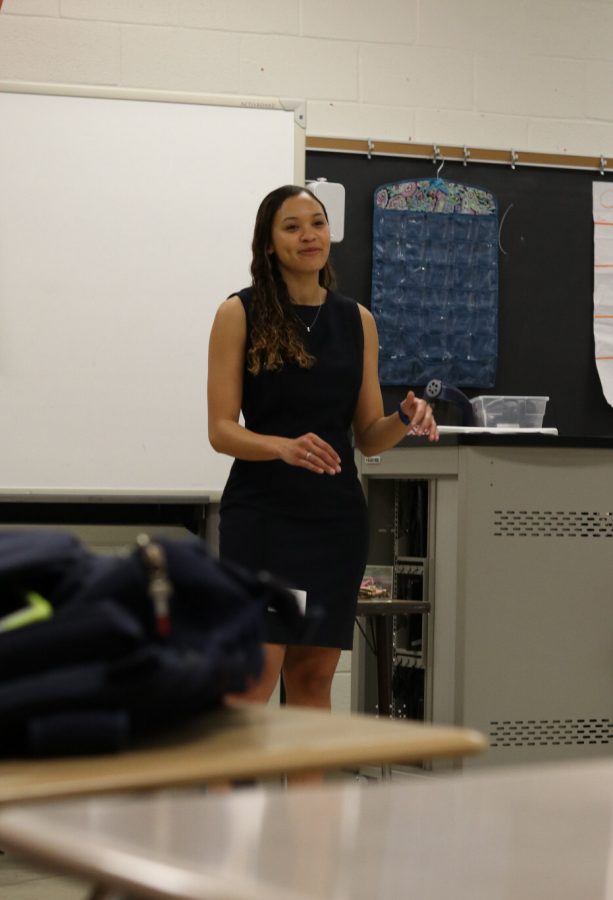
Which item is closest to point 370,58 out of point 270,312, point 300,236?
point 300,236

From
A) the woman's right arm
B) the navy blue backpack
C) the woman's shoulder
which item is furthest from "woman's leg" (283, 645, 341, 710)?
the navy blue backpack

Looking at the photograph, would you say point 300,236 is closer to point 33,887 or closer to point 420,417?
point 420,417

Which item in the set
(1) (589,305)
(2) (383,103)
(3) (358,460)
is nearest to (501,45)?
(2) (383,103)

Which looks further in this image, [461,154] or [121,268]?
[461,154]

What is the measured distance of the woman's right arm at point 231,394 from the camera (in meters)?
2.44

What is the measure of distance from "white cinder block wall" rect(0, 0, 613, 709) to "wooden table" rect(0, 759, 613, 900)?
3840 mm

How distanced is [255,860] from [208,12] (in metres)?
4.32

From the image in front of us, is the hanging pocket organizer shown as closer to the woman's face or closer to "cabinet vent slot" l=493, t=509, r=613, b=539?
"cabinet vent slot" l=493, t=509, r=613, b=539

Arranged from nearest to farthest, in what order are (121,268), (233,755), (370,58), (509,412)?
(233,755), (121,268), (509,412), (370,58)

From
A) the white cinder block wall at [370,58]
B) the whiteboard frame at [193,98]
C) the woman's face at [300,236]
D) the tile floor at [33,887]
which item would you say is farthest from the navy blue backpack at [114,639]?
the white cinder block wall at [370,58]

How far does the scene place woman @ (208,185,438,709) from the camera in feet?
8.30

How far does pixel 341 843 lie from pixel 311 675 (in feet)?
7.02

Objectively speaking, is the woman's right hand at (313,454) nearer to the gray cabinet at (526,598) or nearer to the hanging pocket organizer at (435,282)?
the gray cabinet at (526,598)

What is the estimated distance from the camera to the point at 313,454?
233 cm
